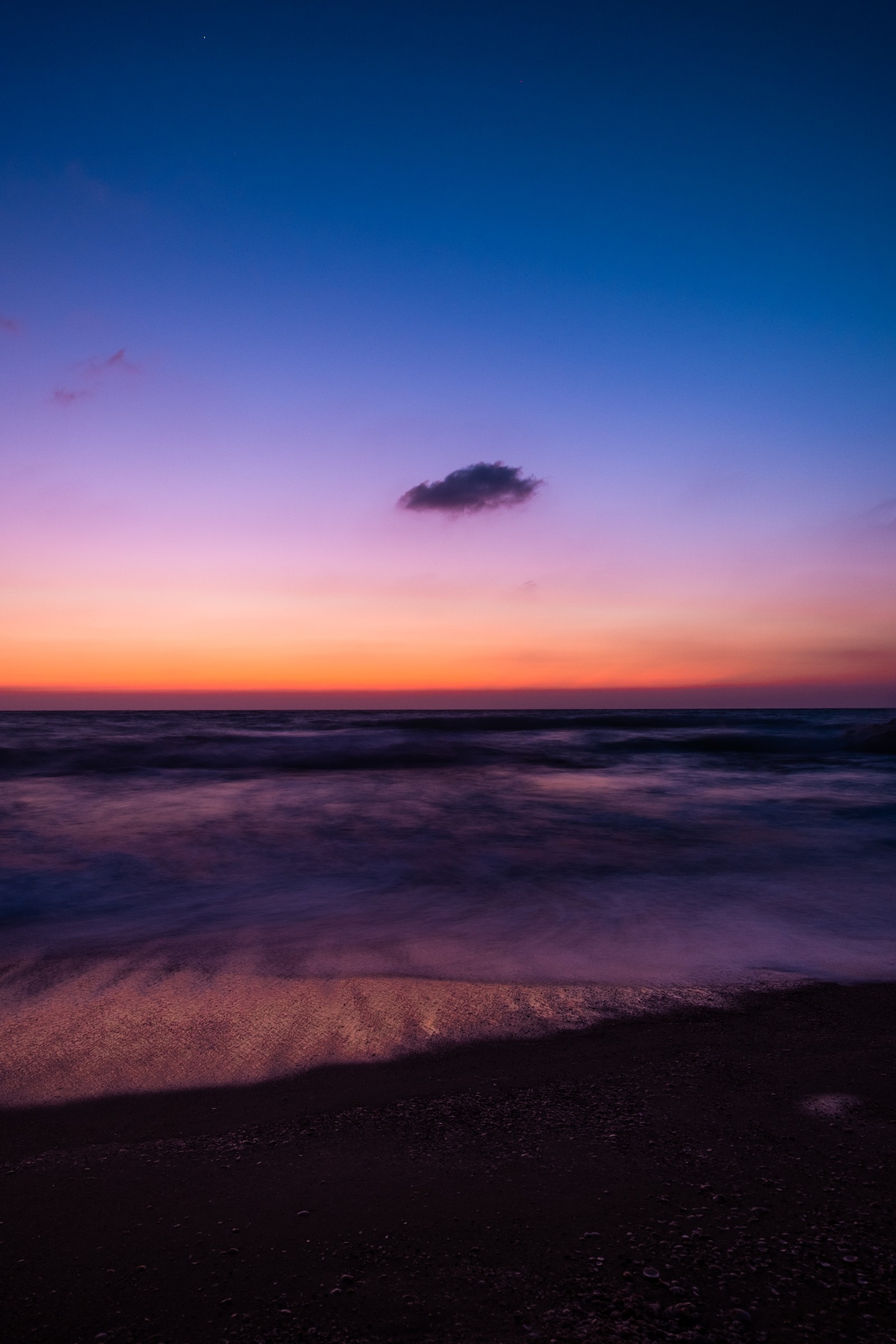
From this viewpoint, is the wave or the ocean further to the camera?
the wave

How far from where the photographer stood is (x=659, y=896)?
562 cm

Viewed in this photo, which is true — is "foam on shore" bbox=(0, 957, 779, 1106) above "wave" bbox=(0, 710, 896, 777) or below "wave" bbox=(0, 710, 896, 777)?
above

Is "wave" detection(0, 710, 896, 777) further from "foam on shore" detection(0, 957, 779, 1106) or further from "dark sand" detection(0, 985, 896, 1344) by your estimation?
"dark sand" detection(0, 985, 896, 1344)

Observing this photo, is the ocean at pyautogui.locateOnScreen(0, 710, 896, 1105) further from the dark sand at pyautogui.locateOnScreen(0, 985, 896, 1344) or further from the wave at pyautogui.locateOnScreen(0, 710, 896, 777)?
the wave at pyautogui.locateOnScreen(0, 710, 896, 777)

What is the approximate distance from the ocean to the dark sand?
0.37 meters

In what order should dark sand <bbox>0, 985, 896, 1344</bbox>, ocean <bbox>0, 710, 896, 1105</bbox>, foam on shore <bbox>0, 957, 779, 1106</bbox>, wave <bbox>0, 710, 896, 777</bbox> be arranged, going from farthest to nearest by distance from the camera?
1. wave <bbox>0, 710, 896, 777</bbox>
2. ocean <bbox>0, 710, 896, 1105</bbox>
3. foam on shore <bbox>0, 957, 779, 1106</bbox>
4. dark sand <bbox>0, 985, 896, 1344</bbox>

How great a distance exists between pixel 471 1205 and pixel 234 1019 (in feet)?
5.30

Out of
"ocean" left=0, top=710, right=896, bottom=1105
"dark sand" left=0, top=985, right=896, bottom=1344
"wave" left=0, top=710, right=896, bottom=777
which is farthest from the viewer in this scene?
"wave" left=0, top=710, right=896, bottom=777

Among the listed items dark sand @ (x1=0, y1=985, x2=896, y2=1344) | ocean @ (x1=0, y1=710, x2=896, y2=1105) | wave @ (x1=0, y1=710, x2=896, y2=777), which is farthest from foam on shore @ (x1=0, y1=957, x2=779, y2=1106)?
wave @ (x1=0, y1=710, x2=896, y2=777)

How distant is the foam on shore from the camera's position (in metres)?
2.74

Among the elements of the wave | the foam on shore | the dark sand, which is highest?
the dark sand

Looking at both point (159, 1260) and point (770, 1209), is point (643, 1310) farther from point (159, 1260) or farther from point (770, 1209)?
point (159, 1260)

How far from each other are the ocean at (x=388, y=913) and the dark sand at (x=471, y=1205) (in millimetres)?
370

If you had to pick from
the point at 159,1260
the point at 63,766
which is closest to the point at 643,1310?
the point at 159,1260
